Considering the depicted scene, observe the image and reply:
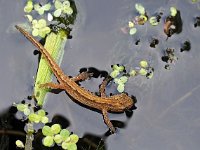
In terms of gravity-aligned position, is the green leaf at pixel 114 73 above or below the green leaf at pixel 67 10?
below

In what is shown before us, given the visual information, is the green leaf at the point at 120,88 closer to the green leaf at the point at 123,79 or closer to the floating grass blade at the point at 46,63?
the green leaf at the point at 123,79

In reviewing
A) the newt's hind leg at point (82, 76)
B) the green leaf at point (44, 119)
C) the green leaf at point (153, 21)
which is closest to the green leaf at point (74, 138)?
the green leaf at point (44, 119)

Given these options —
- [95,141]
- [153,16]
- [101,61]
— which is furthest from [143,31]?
[95,141]

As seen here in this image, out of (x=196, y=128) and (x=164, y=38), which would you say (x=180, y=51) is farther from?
(x=196, y=128)

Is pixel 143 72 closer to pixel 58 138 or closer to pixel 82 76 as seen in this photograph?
pixel 82 76

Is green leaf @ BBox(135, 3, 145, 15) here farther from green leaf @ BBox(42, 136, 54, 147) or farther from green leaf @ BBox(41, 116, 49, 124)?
green leaf @ BBox(42, 136, 54, 147)

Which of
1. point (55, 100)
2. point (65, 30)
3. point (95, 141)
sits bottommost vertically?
point (95, 141)
